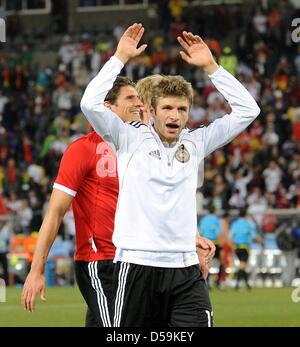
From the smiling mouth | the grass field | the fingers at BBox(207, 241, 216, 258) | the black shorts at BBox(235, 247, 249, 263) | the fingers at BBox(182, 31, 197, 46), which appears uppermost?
the fingers at BBox(182, 31, 197, 46)

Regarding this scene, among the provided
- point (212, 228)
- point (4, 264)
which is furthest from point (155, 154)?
point (4, 264)

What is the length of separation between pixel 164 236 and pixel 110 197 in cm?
120

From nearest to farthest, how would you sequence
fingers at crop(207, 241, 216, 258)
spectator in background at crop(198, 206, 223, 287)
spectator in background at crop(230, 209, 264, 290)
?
fingers at crop(207, 241, 216, 258)
spectator in background at crop(230, 209, 264, 290)
spectator in background at crop(198, 206, 223, 287)

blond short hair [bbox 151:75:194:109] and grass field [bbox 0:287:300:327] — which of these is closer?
blond short hair [bbox 151:75:194:109]

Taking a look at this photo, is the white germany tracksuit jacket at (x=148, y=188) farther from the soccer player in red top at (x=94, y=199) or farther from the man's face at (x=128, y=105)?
the man's face at (x=128, y=105)

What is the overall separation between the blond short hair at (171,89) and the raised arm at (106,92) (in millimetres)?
244

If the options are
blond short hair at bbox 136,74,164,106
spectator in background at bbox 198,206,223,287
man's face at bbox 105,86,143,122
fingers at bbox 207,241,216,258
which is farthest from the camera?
spectator in background at bbox 198,206,223,287

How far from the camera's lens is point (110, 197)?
8.45 m

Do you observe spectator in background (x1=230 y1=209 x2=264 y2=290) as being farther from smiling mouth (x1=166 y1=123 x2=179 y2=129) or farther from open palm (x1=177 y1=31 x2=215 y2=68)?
smiling mouth (x1=166 y1=123 x2=179 y2=129)

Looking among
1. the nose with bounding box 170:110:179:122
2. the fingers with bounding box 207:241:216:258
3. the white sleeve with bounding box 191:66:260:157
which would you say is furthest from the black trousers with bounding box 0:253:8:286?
the nose with bounding box 170:110:179:122

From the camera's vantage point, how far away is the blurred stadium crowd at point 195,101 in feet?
87.9

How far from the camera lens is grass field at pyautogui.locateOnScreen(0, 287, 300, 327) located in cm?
1495

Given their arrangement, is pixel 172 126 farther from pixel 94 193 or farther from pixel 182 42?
pixel 94 193

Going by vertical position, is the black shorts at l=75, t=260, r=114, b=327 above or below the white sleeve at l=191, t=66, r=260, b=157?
below
